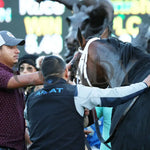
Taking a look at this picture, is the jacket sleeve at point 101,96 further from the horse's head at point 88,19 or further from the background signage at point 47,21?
the background signage at point 47,21

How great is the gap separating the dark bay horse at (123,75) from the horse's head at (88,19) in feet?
9.02

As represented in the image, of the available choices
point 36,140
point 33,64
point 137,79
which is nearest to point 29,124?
point 36,140

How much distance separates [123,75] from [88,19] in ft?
11.8

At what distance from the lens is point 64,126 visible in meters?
2.47

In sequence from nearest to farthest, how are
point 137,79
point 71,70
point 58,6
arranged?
point 137,79 → point 71,70 → point 58,6

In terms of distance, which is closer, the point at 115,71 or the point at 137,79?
the point at 137,79

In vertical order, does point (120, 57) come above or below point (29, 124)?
above

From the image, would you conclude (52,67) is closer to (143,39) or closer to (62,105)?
(62,105)

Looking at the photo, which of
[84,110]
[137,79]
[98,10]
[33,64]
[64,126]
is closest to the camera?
[64,126]

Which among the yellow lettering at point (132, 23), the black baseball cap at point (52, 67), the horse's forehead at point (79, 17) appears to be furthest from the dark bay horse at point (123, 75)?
the yellow lettering at point (132, 23)

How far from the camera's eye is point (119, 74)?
122 inches

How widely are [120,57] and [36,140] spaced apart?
1.13 meters

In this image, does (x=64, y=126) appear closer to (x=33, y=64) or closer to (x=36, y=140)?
(x=36, y=140)

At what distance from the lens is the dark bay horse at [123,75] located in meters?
2.57
